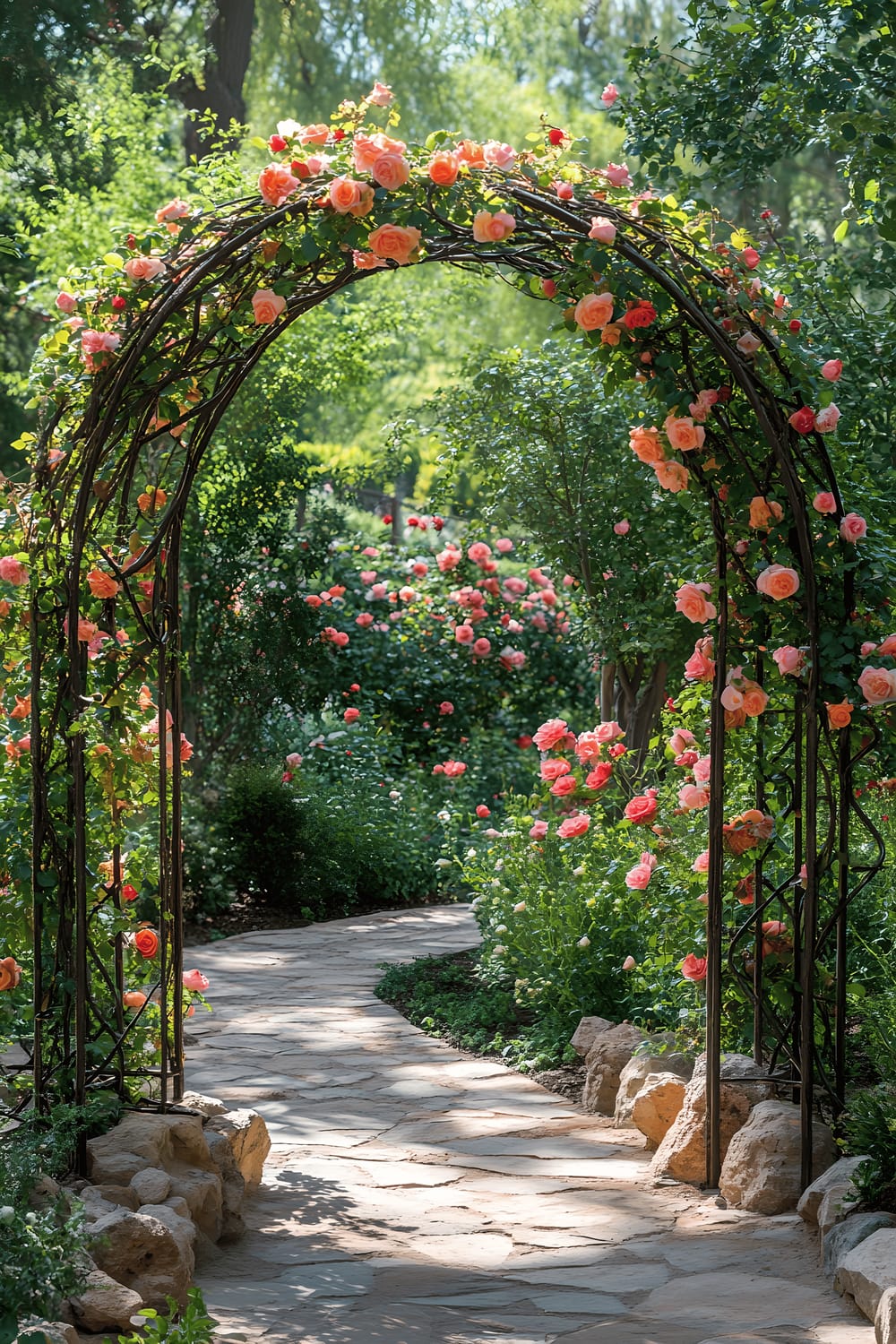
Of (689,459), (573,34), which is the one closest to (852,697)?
(689,459)

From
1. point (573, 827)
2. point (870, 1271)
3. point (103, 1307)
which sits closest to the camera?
point (103, 1307)

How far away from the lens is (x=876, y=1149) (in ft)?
10.7

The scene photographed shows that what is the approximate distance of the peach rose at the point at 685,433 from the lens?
3.67 metres

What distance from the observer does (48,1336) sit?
7.73 ft

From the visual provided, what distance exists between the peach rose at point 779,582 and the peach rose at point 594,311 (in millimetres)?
797

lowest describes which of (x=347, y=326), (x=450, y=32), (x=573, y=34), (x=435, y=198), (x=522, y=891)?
(x=522, y=891)

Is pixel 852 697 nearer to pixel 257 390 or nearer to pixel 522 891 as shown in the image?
pixel 522 891

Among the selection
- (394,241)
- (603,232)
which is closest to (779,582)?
(603,232)

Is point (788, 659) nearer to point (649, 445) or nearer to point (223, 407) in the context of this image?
point (649, 445)

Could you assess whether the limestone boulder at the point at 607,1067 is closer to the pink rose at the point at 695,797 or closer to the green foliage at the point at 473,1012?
the green foliage at the point at 473,1012


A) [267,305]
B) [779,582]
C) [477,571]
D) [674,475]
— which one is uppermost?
[477,571]

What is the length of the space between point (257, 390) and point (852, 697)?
21.3 feet

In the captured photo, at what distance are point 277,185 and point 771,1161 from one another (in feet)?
9.49

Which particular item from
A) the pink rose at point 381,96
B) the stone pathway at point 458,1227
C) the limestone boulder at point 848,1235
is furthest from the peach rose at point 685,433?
the stone pathway at point 458,1227
